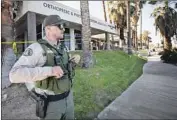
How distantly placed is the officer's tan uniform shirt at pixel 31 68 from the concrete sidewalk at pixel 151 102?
2.08 m

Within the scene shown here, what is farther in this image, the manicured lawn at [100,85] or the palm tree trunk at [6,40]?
the palm tree trunk at [6,40]

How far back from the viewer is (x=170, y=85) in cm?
385

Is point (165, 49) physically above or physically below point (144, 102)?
above

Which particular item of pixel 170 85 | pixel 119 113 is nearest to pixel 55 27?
pixel 119 113

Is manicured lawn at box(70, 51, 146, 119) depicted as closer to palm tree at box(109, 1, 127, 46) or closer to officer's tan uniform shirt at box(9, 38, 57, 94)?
officer's tan uniform shirt at box(9, 38, 57, 94)

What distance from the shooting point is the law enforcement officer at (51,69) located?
1.71 meters

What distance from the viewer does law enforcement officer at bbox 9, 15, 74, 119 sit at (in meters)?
1.71

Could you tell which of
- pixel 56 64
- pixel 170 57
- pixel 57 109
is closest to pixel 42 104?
pixel 57 109

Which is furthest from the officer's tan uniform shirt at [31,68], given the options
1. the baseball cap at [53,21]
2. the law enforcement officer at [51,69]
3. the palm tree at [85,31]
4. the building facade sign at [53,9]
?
the building facade sign at [53,9]

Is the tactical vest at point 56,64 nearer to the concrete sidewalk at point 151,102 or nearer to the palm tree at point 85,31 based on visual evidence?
the concrete sidewalk at point 151,102

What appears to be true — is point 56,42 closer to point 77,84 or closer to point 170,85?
point 170,85

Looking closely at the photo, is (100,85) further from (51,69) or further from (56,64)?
(51,69)

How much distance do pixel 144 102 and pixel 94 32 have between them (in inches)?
→ 543

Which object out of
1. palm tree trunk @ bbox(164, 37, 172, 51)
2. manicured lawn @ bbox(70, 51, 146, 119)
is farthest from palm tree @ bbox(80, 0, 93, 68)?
palm tree trunk @ bbox(164, 37, 172, 51)
